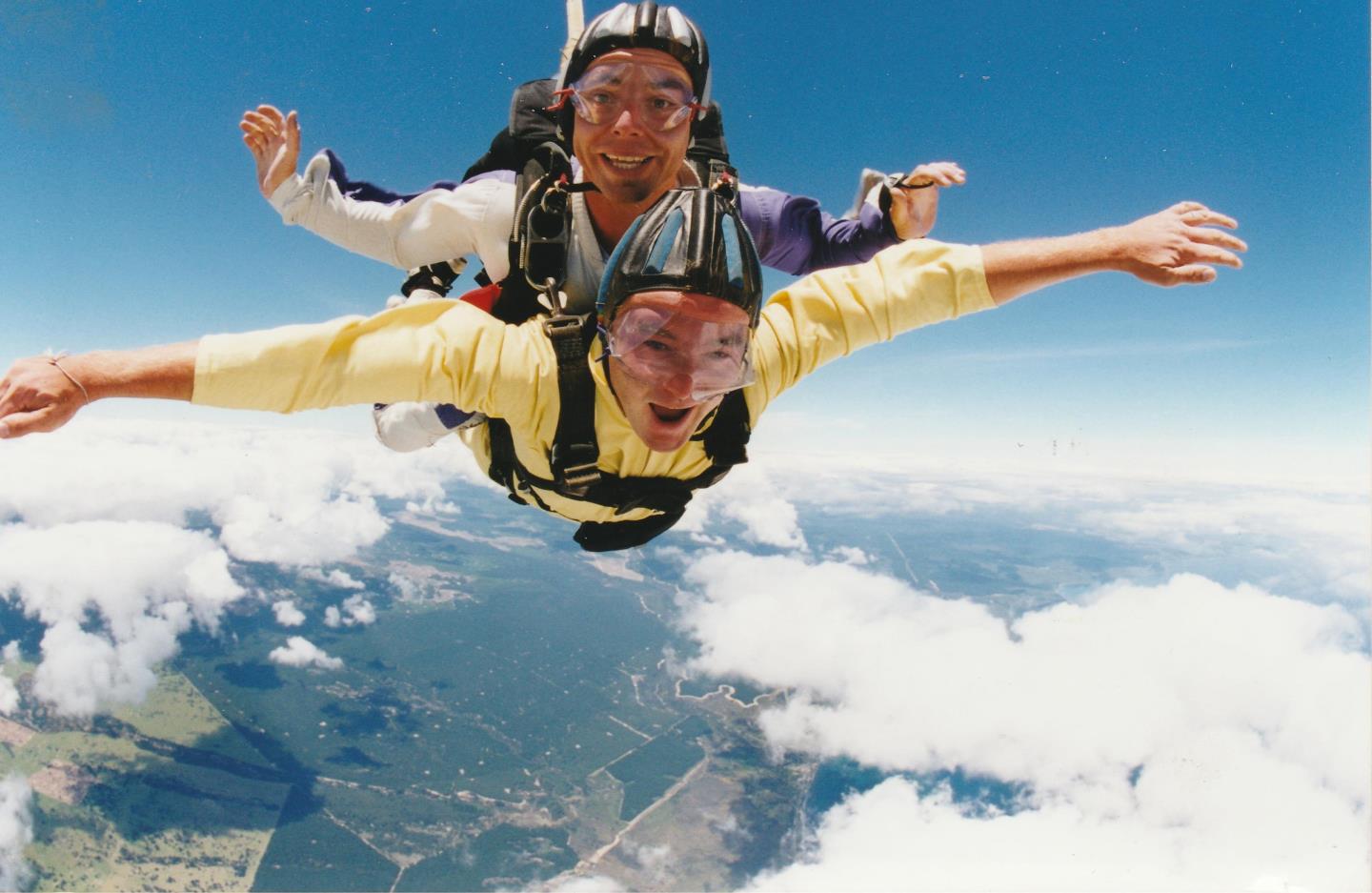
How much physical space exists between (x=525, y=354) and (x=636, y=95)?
1014mm

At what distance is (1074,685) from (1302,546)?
77422mm

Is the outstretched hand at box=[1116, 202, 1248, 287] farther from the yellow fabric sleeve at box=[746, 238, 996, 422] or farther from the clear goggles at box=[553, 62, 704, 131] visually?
the clear goggles at box=[553, 62, 704, 131]

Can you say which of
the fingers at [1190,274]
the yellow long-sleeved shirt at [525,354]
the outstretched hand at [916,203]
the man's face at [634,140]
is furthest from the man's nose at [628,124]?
the fingers at [1190,274]

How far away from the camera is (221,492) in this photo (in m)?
125

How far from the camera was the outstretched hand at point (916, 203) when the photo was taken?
200cm

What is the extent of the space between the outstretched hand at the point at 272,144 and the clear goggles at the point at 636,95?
1.04 metres

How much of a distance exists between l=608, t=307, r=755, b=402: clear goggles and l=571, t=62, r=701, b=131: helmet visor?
0.78 metres

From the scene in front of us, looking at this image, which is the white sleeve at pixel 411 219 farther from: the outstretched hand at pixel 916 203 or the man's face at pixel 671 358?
the outstretched hand at pixel 916 203

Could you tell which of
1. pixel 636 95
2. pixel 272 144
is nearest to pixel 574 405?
pixel 636 95

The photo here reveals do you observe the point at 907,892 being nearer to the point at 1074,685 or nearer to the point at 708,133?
A: the point at 708,133

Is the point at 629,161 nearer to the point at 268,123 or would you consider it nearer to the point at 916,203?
the point at 916,203

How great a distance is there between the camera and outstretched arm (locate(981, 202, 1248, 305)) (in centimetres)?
134

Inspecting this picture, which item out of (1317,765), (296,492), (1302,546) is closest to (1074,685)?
(1317,765)

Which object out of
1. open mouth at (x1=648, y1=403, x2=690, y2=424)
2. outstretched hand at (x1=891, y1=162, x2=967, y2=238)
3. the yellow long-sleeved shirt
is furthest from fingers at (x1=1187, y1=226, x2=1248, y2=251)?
open mouth at (x1=648, y1=403, x2=690, y2=424)
